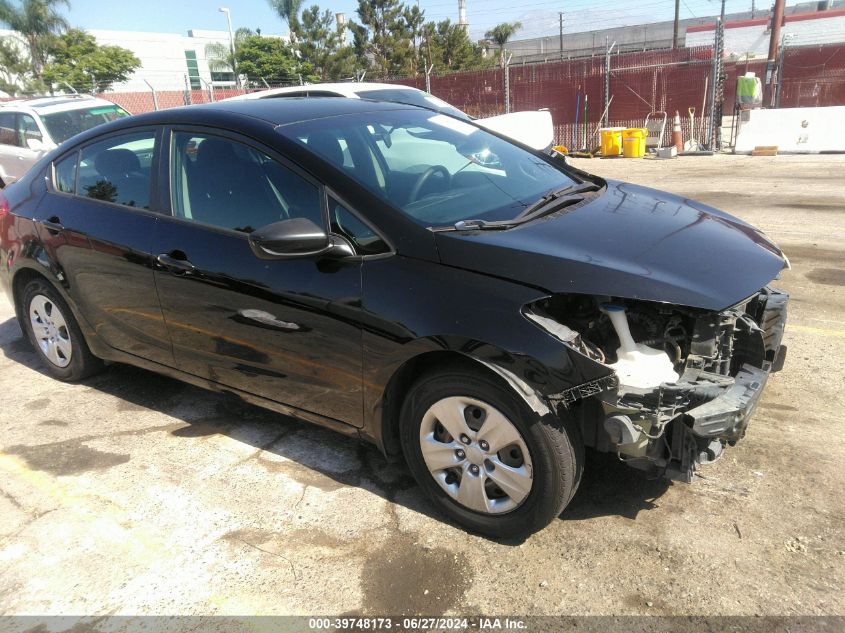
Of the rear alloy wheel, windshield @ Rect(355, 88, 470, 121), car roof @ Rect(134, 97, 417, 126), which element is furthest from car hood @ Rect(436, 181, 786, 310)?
windshield @ Rect(355, 88, 470, 121)

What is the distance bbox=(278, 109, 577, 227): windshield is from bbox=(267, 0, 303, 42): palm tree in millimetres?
48543

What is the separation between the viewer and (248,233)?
3199 mm

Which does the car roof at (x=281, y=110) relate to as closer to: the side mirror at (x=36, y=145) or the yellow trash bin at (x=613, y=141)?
the side mirror at (x=36, y=145)

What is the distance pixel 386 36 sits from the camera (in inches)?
1788

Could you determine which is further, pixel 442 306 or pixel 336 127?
pixel 336 127

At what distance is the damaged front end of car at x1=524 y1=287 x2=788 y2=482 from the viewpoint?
7.97 ft

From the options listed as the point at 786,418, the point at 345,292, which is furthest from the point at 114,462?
the point at 786,418

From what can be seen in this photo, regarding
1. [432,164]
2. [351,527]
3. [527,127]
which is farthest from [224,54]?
[351,527]

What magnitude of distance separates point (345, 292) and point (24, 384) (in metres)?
3.09

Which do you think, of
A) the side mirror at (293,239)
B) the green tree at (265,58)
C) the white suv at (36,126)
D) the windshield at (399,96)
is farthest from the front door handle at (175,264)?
the green tree at (265,58)

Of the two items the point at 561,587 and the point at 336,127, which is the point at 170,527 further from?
the point at 336,127

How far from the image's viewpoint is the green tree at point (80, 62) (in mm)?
43375

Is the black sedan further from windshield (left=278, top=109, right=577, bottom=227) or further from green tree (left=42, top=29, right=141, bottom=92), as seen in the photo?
green tree (left=42, top=29, right=141, bottom=92)

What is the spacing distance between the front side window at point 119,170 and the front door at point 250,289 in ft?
0.86
